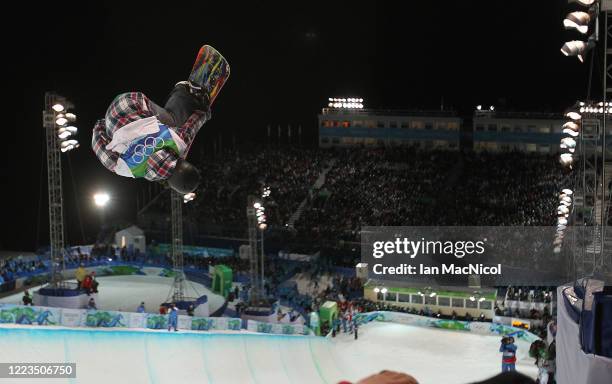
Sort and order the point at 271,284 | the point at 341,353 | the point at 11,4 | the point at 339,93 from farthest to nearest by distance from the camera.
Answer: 1. the point at 339,93
2. the point at 271,284
3. the point at 11,4
4. the point at 341,353

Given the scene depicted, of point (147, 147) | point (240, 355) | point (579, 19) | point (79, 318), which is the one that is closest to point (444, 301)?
point (240, 355)

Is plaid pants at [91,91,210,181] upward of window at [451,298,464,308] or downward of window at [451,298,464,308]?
upward

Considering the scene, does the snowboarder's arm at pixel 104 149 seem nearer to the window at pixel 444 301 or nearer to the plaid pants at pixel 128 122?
the plaid pants at pixel 128 122

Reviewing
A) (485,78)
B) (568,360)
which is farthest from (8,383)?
(485,78)

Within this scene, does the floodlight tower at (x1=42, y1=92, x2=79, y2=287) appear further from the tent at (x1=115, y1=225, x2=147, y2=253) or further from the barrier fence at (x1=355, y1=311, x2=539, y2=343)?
the barrier fence at (x1=355, y1=311, x2=539, y2=343)

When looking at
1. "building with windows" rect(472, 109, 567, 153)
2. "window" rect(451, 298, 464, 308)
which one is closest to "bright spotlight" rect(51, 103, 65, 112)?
"window" rect(451, 298, 464, 308)

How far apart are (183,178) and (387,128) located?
33.4m

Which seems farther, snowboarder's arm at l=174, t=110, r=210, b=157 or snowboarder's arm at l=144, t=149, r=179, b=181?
snowboarder's arm at l=174, t=110, r=210, b=157

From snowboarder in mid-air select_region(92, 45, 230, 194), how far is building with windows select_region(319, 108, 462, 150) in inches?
1224

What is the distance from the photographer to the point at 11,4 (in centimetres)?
1672

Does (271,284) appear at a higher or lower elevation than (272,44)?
A: lower

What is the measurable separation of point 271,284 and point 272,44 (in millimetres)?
8775

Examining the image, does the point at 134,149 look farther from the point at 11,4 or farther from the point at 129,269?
the point at 129,269

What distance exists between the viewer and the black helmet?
550 centimetres
